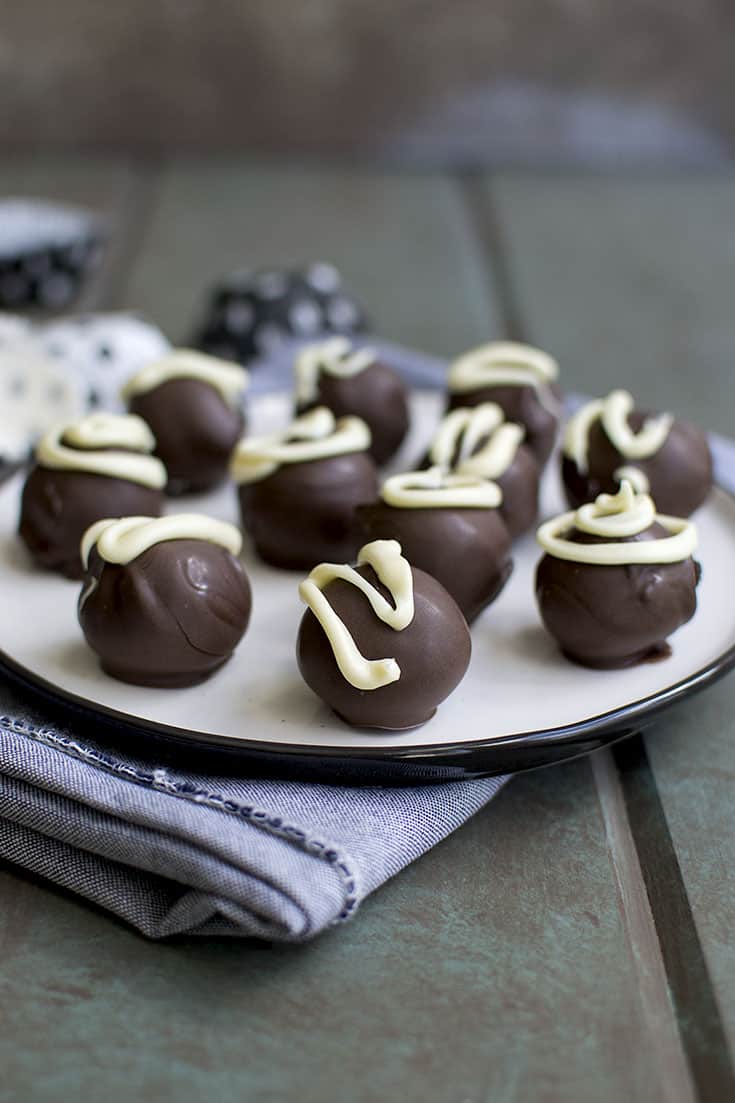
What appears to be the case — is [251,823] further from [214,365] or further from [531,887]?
[214,365]

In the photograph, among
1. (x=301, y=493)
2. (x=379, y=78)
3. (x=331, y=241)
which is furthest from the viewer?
(x=379, y=78)

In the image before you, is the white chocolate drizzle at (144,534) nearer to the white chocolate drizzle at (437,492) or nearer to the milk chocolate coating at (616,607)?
the white chocolate drizzle at (437,492)

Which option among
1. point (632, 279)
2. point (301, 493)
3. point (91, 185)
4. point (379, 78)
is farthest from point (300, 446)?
point (379, 78)

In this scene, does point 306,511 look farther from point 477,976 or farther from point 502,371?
point 477,976

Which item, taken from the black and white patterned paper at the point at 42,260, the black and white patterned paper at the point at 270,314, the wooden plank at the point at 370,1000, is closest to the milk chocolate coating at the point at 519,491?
the wooden plank at the point at 370,1000

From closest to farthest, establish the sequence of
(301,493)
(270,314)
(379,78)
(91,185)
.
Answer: (301,493) < (270,314) < (91,185) < (379,78)
